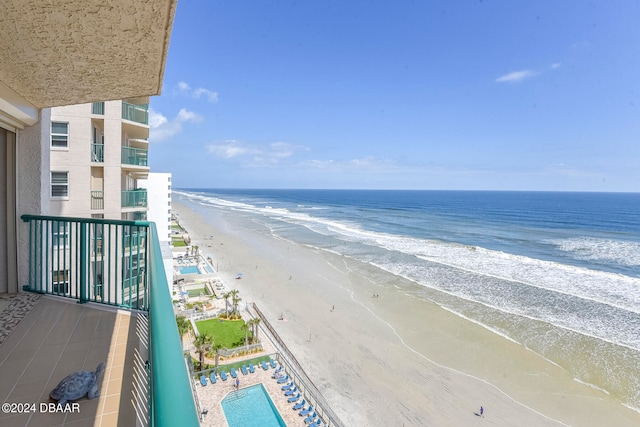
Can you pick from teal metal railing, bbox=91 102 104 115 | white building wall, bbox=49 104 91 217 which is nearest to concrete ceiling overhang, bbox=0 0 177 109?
white building wall, bbox=49 104 91 217

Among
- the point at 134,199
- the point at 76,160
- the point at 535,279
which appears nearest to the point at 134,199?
the point at 134,199

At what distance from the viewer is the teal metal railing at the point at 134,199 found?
12879mm

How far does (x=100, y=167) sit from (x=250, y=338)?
10.3 m

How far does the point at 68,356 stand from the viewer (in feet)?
10.1

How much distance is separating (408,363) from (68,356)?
15.3 m

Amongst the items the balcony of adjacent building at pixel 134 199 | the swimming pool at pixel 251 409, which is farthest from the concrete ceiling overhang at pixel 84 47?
the swimming pool at pixel 251 409

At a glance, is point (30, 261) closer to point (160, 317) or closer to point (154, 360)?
point (160, 317)

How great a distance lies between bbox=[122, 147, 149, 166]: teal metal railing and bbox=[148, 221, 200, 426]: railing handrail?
1285 centimetres

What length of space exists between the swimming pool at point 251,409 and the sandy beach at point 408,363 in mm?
2153

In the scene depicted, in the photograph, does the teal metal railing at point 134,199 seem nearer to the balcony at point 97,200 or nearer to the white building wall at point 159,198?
the balcony at point 97,200

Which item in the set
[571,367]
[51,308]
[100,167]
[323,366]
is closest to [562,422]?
[571,367]

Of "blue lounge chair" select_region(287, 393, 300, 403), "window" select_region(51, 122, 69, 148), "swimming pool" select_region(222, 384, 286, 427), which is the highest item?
"window" select_region(51, 122, 69, 148)

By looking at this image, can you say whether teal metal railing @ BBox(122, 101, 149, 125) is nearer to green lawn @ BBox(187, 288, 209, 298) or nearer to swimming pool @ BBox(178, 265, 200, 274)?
green lawn @ BBox(187, 288, 209, 298)

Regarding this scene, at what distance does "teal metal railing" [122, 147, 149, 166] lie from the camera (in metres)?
12.5
